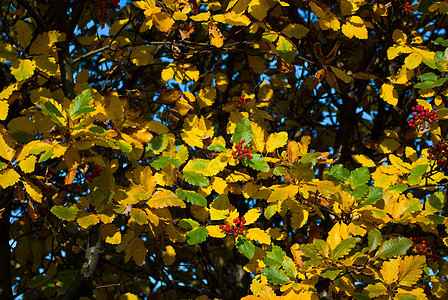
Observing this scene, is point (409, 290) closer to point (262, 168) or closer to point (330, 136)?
point (262, 168)

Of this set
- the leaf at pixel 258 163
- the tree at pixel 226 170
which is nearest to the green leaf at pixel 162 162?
the tree at pixel 226 170

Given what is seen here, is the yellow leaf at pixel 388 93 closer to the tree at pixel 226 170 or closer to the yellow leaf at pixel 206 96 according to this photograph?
the tree at pixel 226 170

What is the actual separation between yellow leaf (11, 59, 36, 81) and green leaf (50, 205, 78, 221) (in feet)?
2.76

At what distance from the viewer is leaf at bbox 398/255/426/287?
265cm

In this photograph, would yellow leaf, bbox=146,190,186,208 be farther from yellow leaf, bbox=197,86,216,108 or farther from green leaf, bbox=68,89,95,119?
yellow leaf, bbox=197,86,216,108

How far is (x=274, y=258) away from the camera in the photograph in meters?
2.76

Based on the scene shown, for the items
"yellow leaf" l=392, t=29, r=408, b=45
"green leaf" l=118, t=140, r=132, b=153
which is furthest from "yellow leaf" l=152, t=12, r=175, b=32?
"yellow leaf" l=392, t=29, r=408, b=45

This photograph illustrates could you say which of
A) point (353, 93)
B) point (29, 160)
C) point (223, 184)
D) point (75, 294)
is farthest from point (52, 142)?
point (353, 93)

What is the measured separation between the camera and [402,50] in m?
3.41

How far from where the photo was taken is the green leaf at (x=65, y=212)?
102 inches

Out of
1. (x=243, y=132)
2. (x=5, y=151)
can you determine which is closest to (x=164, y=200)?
(x=243, y=132)

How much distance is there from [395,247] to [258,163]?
858 mm

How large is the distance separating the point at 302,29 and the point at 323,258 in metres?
1.54

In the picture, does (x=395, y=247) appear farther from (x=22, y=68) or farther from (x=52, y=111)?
(x=22, y=68)
